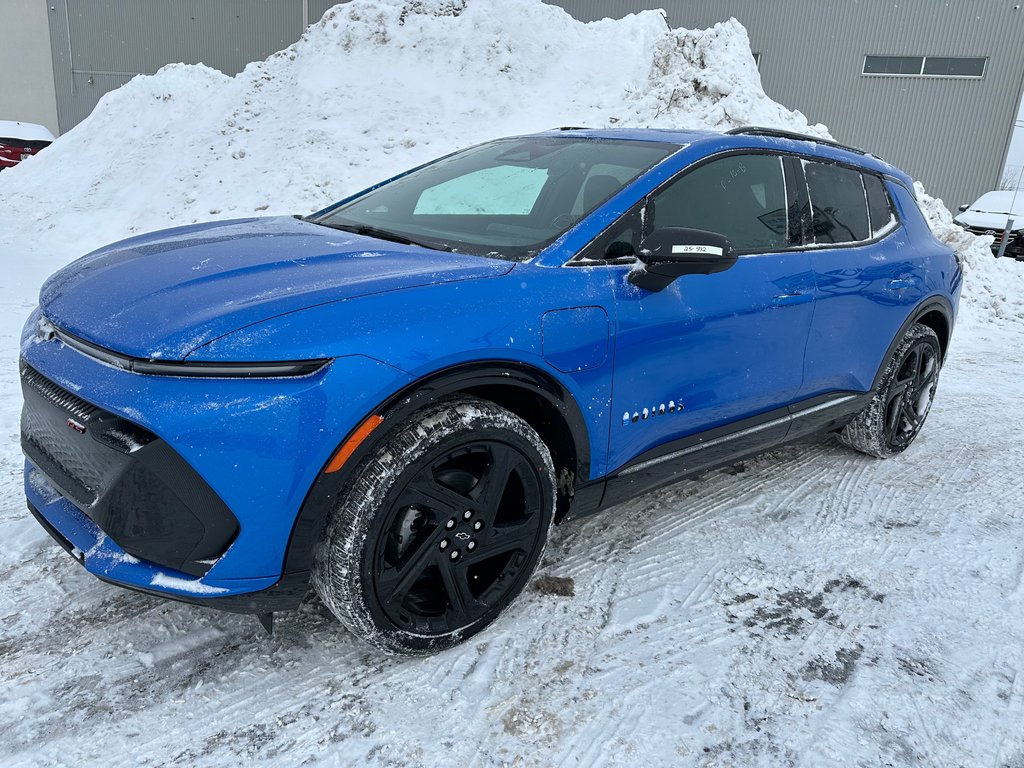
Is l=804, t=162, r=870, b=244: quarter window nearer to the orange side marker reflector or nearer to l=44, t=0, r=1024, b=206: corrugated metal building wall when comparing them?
the orange side marker reflector

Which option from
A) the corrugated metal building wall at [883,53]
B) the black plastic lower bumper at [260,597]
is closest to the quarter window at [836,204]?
the black plastic lower bumper at [260,597]

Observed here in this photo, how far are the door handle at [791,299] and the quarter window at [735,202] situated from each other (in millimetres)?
205

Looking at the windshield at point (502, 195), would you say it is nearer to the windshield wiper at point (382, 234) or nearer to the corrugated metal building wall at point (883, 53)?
the windshield wiper at point (382, 234)

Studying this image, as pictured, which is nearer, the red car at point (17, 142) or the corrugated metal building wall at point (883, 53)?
the red car at point (17, 142)

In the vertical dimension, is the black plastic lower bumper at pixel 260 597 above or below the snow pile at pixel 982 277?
above

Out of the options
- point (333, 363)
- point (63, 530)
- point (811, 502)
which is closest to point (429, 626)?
→ point (333, 363)

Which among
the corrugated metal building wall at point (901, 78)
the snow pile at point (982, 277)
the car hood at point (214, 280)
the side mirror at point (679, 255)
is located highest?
the corrugated metal building wall at point (901, 78)

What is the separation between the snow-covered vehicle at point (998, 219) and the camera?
13477mm

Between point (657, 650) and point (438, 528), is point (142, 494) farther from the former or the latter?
point (657, 650)

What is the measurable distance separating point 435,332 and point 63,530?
1.20m

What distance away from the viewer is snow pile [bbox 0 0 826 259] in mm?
9523

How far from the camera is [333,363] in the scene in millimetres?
1868

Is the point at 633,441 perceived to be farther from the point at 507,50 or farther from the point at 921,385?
the point at 507,50

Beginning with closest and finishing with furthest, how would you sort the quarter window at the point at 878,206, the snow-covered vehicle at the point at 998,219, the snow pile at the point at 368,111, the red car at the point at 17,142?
the quarter window at the point at 878,206 < the snow pile at the point at 368,111 < the snow-covered vehicle at the point at 998,219 < the red car at the point at 17,142
